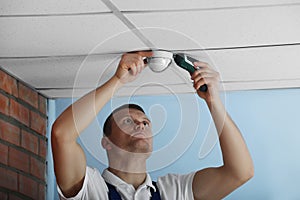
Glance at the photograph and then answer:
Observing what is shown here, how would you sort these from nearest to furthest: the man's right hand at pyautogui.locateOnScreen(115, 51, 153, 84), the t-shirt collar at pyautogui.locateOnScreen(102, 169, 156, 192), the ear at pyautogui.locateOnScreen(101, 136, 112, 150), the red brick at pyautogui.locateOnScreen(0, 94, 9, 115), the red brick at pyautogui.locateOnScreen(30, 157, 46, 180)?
the man's right hand at pyautogui.locateOnScreen(115, 51, 153, 84), the ear at pyautogui.locateOnScreen(101, 136, 112, 150), the t-shirt collar at pyautogui.locateOnScreen(102, 169, 156, 192), the red brick at pyautogui.locateOnScreen(0, 94, 9, 115), the red brick at pyautogui.locateOnScreen(30, 157, 46, 180)

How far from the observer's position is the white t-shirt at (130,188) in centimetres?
215

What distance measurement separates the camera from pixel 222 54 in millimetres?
2344

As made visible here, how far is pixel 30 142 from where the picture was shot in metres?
2.65

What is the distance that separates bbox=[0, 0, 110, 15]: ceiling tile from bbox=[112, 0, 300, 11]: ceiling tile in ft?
0.18

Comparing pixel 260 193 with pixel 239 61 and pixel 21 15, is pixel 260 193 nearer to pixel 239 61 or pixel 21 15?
pixel 239 61

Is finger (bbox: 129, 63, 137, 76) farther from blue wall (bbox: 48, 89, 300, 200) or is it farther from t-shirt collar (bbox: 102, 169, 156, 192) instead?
blue wall (bbox: 48, 89, 300, 200)

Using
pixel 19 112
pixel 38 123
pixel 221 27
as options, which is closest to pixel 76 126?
pixel 221 27

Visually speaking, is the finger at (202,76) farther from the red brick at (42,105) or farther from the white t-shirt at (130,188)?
the red brick at (42,105)

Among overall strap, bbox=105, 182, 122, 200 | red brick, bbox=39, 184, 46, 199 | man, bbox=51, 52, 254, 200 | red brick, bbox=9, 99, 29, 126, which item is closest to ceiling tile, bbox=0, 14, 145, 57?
man, bbox=51, 52, 254, 200

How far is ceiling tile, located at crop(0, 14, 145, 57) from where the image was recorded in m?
2.01

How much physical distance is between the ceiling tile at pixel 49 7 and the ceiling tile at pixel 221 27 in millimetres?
114

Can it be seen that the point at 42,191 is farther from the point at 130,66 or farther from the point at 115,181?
the point at 130,66

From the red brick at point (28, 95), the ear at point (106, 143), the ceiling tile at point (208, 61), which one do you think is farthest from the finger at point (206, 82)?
the red brick at point (28, 95)

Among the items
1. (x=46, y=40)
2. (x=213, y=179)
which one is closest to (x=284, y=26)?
(x=213, y=179)
